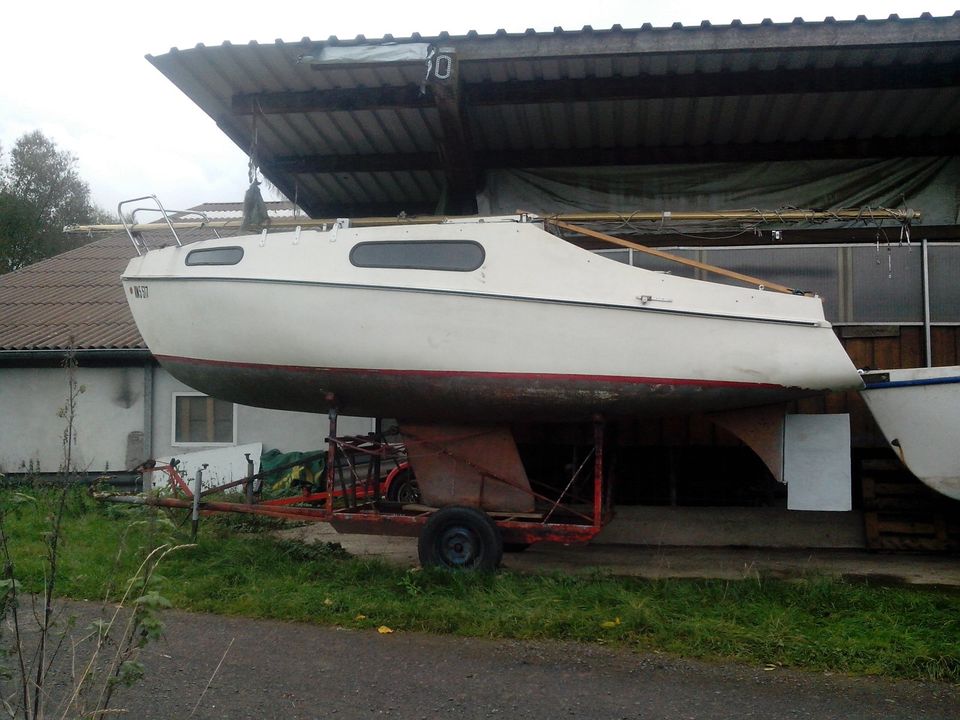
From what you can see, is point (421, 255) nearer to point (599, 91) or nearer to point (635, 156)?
point (599, 91)

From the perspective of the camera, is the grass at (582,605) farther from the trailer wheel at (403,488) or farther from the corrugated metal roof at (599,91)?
the corrugated metal roof at (599,91)

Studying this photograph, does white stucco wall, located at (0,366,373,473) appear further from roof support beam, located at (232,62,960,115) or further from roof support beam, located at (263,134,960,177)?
roof support beam, located at (232,62,960,115)

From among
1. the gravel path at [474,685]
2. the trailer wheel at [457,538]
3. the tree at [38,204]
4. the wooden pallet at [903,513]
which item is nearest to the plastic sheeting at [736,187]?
the wooden pallet at [903,513]

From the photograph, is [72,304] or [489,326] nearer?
[489,326]

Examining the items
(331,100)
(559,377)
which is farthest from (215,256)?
(559,377)

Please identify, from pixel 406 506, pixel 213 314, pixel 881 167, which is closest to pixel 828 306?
pixel 881 167

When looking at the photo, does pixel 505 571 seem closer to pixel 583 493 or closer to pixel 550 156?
pixel 583 493

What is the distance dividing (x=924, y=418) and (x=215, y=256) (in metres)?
5.43

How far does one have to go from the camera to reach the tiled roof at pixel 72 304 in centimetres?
1170

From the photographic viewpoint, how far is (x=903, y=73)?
752cm

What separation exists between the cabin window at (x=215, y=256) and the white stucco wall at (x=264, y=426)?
464 centimetres

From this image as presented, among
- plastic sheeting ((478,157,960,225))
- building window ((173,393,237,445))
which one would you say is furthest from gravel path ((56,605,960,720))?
building window ((173,393,237,445))

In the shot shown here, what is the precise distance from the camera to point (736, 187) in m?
8.87

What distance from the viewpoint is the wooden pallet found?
716 centimetres
